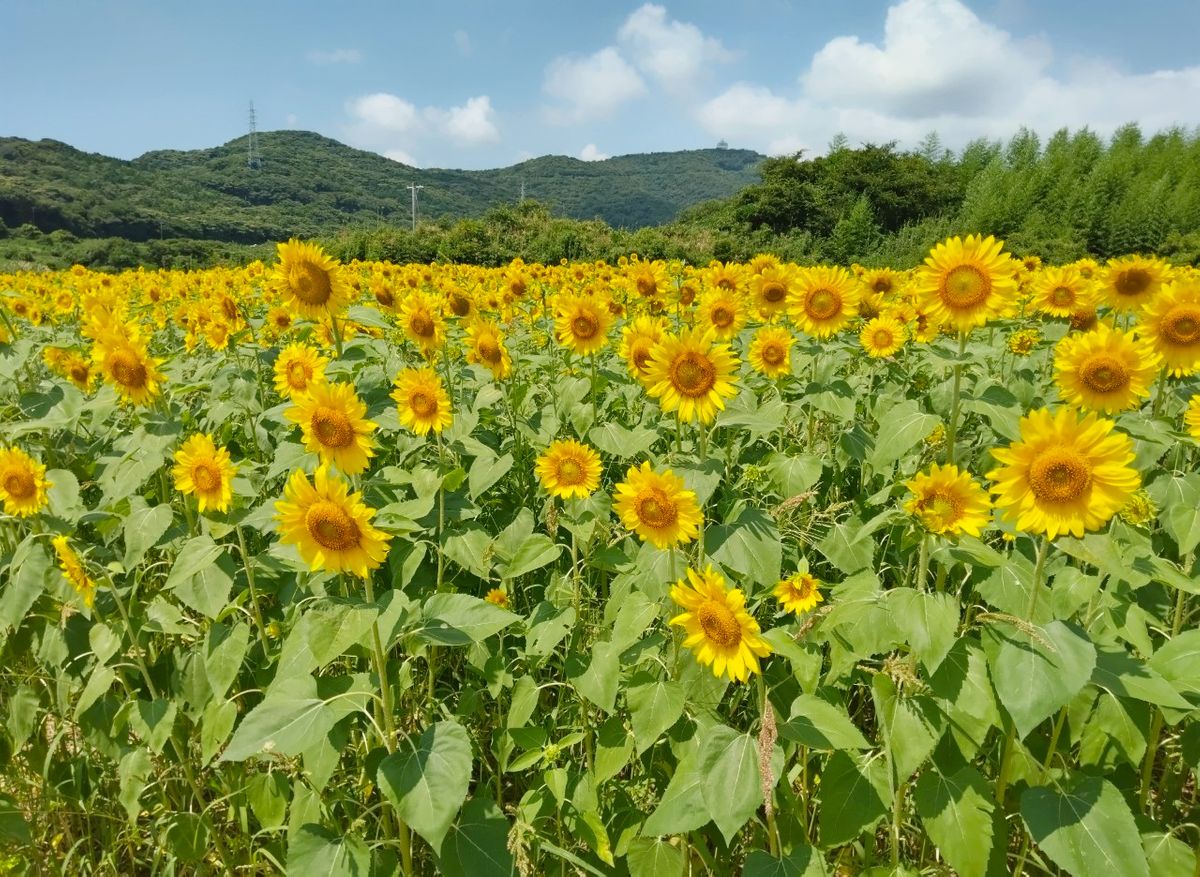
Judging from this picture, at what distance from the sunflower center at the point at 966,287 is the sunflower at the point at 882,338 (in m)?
1.28

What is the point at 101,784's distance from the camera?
2389mm

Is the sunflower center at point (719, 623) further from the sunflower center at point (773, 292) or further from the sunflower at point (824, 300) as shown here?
the sunflower center at point (773, 292)

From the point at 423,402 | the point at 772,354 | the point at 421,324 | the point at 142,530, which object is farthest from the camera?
the point at 772,354

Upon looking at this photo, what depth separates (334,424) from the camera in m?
1.93

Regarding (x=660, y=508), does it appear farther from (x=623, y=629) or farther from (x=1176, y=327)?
(x=1176, y=327)

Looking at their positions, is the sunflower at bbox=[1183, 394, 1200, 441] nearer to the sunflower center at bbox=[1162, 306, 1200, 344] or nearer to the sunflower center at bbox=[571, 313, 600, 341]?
the sunflower center at bbox=[1162, 306, 1200, 344]

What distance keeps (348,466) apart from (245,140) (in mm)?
A: 145060

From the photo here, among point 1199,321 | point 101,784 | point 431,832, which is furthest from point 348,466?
point 1199,321

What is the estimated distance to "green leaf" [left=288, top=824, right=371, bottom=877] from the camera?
155cm

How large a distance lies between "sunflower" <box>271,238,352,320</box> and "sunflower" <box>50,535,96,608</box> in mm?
1171

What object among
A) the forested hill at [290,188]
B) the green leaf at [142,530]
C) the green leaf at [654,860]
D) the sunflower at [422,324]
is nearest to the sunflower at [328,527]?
the green leaf at [142,530]

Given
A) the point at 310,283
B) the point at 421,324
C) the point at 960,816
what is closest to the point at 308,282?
the point at 310,283

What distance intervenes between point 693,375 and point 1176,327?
1.85 meters

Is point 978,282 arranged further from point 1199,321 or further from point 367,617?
point 367,617
